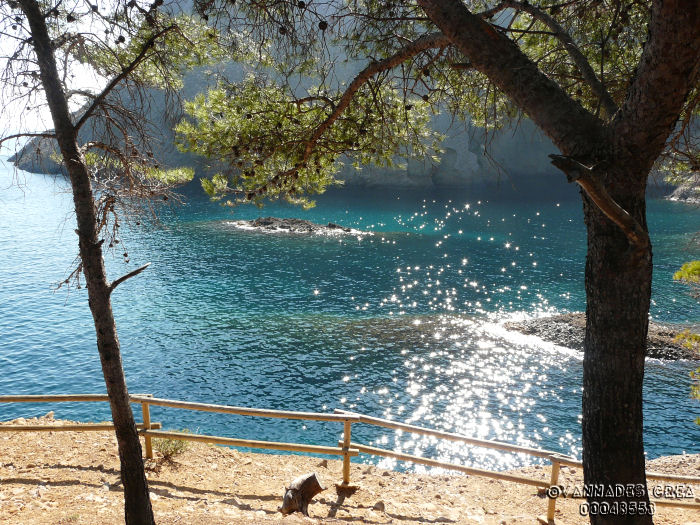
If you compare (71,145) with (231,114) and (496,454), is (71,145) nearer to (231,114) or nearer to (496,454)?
(231,114)

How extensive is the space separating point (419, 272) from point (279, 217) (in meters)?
23.3

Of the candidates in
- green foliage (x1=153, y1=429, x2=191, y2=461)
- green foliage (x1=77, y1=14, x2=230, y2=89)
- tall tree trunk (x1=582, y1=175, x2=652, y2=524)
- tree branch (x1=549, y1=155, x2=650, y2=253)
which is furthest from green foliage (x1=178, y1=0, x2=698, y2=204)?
green foliage (x1=153, y1=429, x2=191, y2=461)

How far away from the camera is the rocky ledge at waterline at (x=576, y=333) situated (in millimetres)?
22250

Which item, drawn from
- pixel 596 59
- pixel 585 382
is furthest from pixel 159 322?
pixel 585 382

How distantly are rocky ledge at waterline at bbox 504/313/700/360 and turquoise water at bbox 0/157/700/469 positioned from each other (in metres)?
0.81

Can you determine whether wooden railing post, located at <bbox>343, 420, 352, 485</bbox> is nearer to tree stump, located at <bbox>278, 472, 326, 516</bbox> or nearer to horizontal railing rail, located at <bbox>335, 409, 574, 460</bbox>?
horizontal railing rail, located at <bbox>335, 409, 574, 460</bbox>

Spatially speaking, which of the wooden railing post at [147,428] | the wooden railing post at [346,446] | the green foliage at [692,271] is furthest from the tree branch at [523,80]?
the wooden railing post at [147,428]

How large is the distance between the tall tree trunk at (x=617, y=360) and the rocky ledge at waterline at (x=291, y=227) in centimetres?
4485

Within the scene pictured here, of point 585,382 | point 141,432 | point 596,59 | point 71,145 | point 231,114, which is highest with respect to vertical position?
point 596,59

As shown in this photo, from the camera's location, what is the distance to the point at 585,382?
4.31 meters

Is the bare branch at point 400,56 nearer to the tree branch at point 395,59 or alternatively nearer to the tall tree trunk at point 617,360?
the tree branch at point 395,59

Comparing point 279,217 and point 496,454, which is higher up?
point 279,217

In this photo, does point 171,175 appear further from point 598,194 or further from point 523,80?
point 598,194

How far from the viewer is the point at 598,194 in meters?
3.40
